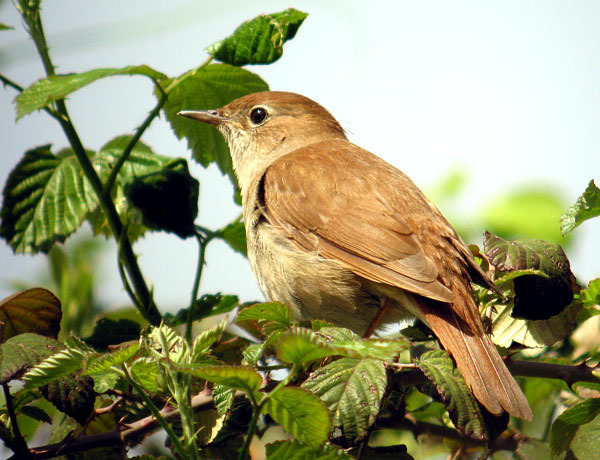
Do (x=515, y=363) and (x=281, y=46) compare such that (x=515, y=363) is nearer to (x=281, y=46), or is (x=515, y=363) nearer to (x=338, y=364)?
(x=338, y=364)

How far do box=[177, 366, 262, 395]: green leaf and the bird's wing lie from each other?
137cm

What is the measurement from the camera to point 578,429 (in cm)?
202

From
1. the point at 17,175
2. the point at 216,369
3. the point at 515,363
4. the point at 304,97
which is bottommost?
the point at 515,363

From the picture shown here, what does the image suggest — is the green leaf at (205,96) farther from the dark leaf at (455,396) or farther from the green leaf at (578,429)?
the green leaf at (578,429)

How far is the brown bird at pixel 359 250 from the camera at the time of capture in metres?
2.78

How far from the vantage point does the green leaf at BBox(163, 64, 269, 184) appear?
2971 millimetres

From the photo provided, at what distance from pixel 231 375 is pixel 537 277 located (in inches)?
45.1

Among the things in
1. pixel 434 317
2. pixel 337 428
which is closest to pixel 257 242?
pixel 434 317

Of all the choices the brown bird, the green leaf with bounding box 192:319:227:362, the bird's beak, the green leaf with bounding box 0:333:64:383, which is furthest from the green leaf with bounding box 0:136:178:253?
the green leaf with bounding box 192:319:227:362

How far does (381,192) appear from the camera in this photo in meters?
3.35

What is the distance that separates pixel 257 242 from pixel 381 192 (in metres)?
0.62

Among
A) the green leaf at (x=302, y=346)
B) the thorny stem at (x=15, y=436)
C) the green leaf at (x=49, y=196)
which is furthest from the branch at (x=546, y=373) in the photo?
the green leaf at (x=49, y=196)

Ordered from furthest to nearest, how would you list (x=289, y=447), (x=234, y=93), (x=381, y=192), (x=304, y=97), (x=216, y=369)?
(x=304, y=97)
(x=381, y=192)
(x=234, y=93)
(x=289, y=447)
(x=216, y=369)

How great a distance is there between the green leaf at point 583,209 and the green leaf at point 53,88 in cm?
152
